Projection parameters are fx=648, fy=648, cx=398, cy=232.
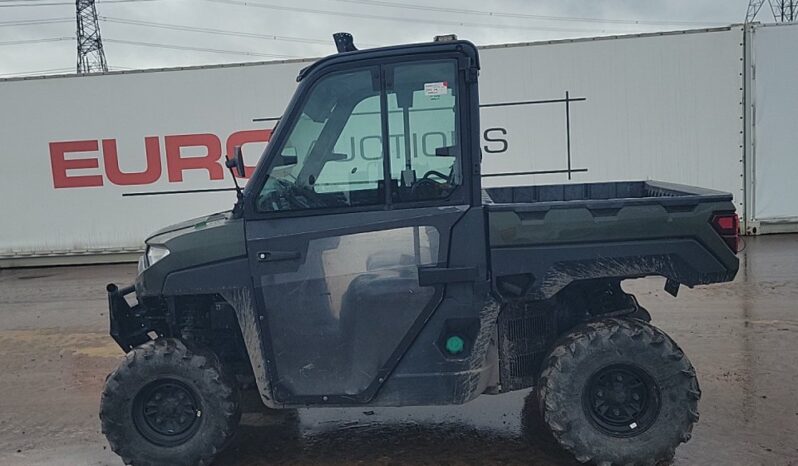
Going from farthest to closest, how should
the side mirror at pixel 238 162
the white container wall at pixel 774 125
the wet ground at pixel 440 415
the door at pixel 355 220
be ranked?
1. the white container wall at pixel 774 125
2. the wet ground at pixel 440 415
3. the door at pixel 355 220
4. the side mirror at pixel 238 162

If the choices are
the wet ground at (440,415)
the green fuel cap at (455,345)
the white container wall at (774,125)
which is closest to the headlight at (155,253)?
the wet ground at (440,415)

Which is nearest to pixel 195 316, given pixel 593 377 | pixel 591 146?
pixel 593 377

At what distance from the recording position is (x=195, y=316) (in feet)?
12.7

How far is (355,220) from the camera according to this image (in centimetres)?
344

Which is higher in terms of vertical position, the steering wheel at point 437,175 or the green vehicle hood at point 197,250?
the steering wheel at point 437,175

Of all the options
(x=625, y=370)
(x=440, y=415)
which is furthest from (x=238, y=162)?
(x=625, y=370)

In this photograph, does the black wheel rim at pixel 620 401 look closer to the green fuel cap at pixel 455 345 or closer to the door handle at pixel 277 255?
the green fuel cap at pixel 455 345

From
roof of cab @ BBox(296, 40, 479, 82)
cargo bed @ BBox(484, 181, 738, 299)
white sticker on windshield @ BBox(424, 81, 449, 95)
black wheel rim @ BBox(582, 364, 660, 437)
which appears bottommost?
black wheel rim @ BBox(582, 364, 660, 437)

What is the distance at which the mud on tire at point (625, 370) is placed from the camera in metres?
3.50

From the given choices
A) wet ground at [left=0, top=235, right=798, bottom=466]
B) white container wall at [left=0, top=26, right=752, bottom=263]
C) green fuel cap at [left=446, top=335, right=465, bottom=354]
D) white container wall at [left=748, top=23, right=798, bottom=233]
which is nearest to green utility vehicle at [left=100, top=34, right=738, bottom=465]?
green fuel cap at [left=446, top=335, right=465, bottom=354]

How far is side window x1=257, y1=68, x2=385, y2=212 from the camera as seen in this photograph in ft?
11.4

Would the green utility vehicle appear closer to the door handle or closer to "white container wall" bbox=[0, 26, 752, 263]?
the door handle

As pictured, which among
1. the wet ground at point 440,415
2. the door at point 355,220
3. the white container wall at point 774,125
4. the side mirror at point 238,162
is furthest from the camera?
the white container wall at point 774,125

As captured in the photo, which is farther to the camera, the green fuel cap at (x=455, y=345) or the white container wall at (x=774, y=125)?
the white container wall at (x=774, y=125)
